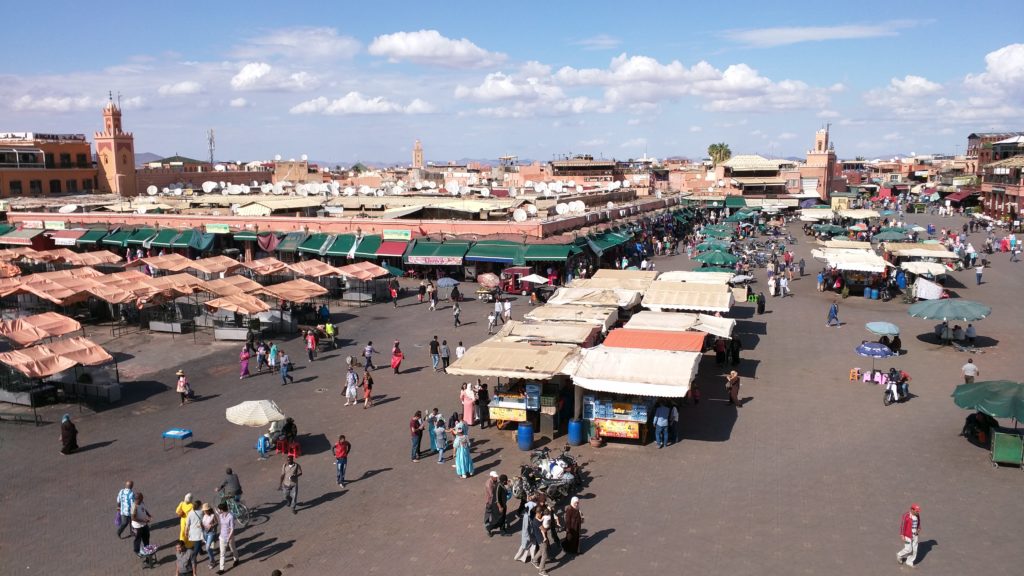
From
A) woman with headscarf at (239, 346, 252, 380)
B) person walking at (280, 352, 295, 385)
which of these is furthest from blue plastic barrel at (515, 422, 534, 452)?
woman with headscarf at (239, 346, 252, 380)

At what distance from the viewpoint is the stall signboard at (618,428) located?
15.9 metres

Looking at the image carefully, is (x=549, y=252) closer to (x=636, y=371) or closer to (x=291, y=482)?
(x=636, y=371)

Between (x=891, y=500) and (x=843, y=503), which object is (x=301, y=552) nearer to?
(x=843, y=503)

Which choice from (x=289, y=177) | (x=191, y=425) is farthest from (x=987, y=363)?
(x=289, y=177)

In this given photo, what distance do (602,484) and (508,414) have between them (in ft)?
11.2

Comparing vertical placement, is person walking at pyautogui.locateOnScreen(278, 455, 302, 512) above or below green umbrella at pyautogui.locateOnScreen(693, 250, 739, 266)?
below

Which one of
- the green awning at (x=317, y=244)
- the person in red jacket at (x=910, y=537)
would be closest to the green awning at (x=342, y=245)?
the green awning at (x=317, y=244)

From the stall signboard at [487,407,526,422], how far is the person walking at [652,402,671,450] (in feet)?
9.34

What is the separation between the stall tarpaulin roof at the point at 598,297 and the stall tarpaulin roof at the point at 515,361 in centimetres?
551

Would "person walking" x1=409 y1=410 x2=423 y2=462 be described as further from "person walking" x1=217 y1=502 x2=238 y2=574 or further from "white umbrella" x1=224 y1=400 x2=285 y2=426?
"person walking" x1=217 y1=502 x2=238 y2=574

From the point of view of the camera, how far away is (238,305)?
25.6 metres

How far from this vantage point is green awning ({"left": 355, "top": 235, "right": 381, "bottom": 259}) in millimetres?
39125

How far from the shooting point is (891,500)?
1308 centimetres

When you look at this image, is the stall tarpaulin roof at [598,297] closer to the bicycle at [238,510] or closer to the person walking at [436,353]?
the person walking at [436,353]
